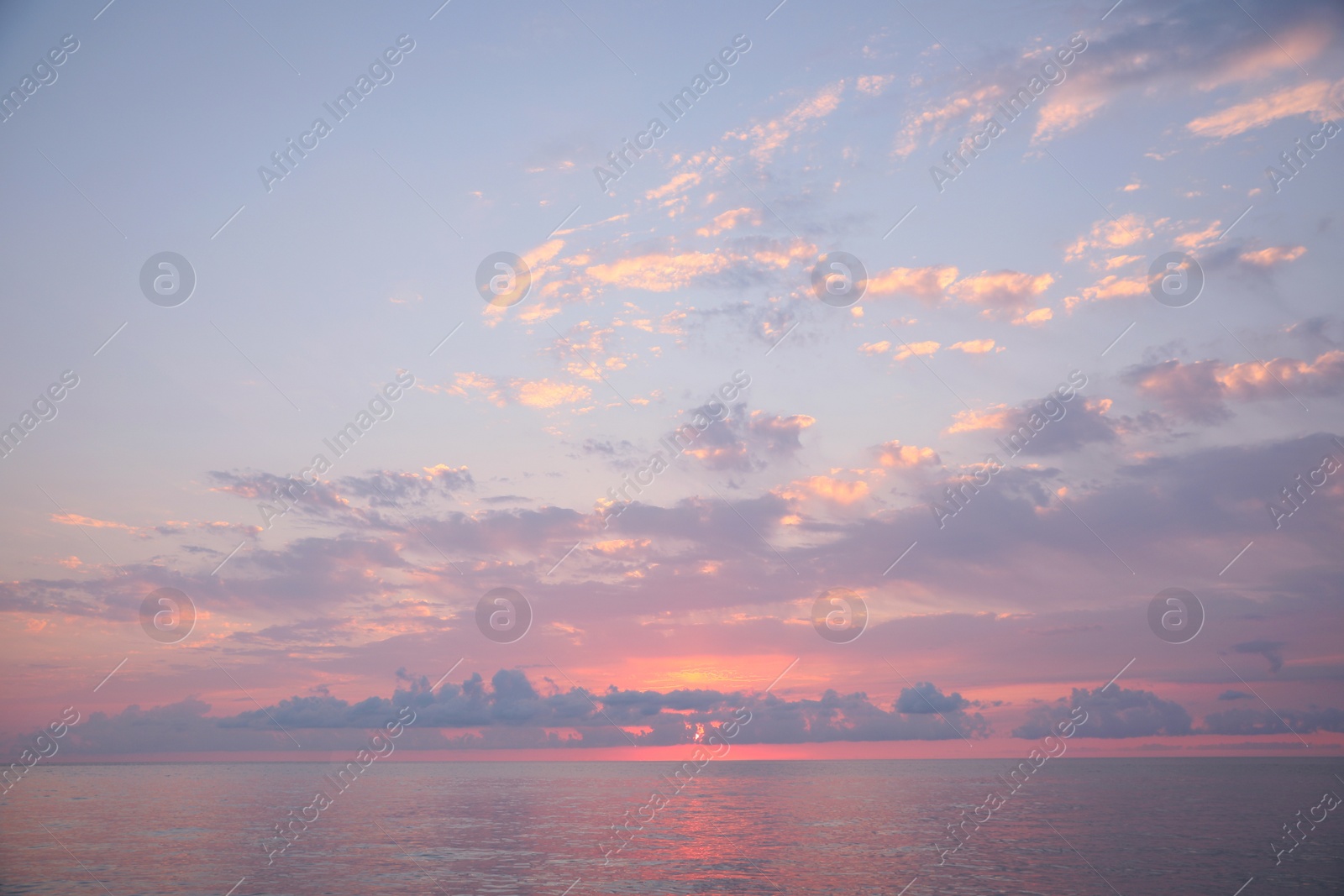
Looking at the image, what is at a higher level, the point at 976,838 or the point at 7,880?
the point at 7,880

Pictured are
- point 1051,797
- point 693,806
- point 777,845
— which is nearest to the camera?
point 777,845

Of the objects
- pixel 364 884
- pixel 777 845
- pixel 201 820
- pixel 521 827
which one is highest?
pixel 201 820

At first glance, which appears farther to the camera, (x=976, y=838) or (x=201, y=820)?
(x=201, y=820)

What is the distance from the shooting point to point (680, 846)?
230 feet

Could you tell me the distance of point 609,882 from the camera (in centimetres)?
5216

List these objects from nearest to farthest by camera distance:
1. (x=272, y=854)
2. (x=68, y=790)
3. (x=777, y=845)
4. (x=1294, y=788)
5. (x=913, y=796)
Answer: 1. (x=272, y=854)
2. (x=777, y=845)
3. (x=913, y=796)
4. (x=1294, y=788)
5. (x=68, y=790)

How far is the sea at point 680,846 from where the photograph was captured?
51312 millimetres

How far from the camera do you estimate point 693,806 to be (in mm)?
115312

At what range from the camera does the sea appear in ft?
168

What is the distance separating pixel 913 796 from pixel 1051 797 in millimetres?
22694

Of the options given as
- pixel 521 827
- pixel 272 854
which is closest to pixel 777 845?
pixel 521 827

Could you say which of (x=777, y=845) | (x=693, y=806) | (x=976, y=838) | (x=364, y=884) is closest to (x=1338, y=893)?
(x=976, y=838)

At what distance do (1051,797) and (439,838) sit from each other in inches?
3839

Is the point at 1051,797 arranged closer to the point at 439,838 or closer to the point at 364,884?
the point at 439,838
